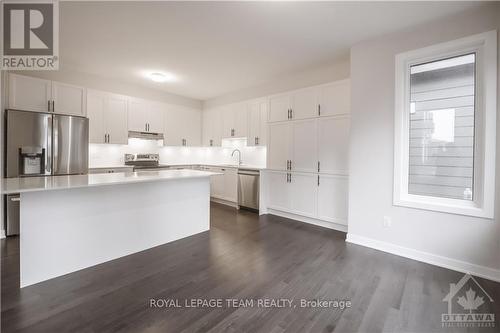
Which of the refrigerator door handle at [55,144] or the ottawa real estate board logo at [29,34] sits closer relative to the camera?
the ottawa real estate board logo at [29,34]

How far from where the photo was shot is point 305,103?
407cm

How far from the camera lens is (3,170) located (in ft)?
10.9

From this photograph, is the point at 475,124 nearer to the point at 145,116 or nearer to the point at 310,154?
the point at 310,154

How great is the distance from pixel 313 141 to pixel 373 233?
5.63 feet

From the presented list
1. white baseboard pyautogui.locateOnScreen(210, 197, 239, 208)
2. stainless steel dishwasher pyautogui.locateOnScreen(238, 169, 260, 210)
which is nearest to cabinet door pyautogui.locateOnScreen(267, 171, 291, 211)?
stainless steel dishwasher pyautogui.locateOnScreen(238, 169, 260, 210)

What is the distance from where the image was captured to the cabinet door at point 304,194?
3.99 m

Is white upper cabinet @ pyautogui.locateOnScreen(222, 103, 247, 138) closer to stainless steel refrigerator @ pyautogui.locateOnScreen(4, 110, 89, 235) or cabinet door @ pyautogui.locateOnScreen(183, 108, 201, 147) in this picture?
cabinet door @ pyautogui.locateOnScreen(183, 108, 201, 147)

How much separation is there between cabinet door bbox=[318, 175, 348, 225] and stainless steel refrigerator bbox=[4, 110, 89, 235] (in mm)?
4211

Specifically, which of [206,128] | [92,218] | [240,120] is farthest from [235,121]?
[92,218]

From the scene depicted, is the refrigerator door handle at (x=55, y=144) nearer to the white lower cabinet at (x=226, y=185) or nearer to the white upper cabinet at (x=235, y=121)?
the white lower cabinet at (x=226, y=185)

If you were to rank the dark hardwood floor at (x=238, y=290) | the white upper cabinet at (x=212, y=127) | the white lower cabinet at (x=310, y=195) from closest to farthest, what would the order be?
the dark hardwood floor at (x=238, y=290)
the white lower cabinet at (x=310, y=195)
the white upper cabinet at (x=212, y=127)

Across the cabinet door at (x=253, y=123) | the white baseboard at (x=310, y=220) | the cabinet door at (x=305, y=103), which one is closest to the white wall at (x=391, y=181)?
the white baseboard at (x=310, y=220)

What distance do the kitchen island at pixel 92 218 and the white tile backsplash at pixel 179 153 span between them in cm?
233

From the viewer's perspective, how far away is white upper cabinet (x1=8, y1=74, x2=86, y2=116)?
3.58 m
